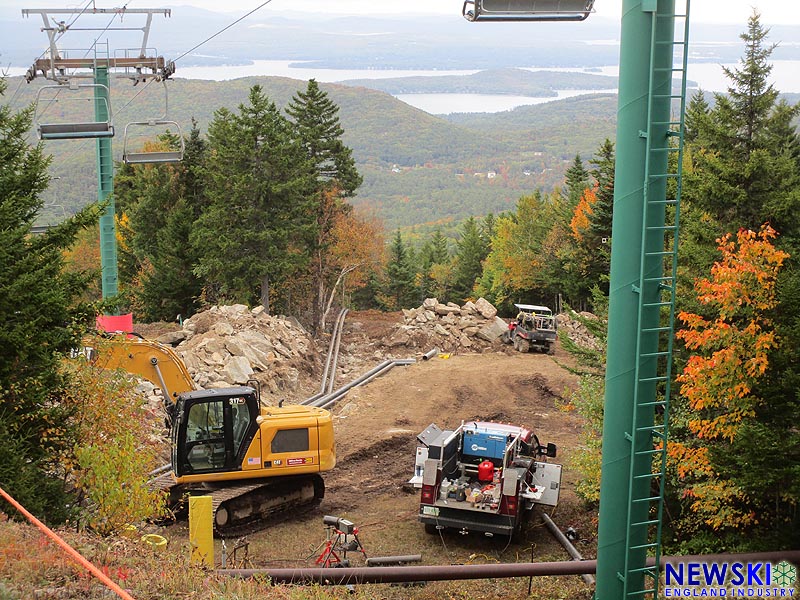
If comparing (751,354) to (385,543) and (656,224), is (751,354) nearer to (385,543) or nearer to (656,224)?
(656,224)

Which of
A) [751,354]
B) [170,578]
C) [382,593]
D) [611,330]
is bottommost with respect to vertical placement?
[382,593]

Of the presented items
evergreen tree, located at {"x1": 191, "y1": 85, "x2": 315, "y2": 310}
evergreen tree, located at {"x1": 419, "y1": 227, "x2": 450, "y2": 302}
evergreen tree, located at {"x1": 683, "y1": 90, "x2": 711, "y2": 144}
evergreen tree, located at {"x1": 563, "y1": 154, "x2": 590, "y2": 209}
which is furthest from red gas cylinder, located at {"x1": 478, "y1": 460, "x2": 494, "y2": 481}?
evergreen tree, located at {"x1": 419, "y1": 227, "x2": 450, "y2": 302}

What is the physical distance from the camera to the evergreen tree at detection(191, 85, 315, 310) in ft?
159

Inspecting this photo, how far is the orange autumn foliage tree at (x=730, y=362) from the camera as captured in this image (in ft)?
51.1

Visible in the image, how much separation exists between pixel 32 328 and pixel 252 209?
110 feet

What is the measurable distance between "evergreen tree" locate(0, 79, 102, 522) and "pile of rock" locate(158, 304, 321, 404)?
48.0 feet

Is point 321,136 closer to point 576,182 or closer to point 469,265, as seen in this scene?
point 576,182

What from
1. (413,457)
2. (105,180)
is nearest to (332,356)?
(413,457)

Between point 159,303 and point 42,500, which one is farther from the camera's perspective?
point 159,303

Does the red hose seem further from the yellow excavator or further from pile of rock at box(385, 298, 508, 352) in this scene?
pile of rock at box(385, 298, 508, 352)

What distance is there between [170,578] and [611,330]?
5.80 meters

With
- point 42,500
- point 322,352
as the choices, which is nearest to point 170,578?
point 42,500

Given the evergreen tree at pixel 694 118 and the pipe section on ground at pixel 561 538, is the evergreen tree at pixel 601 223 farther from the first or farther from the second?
the pipe section on ground at pixel 561 538

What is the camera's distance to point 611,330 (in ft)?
33.2
